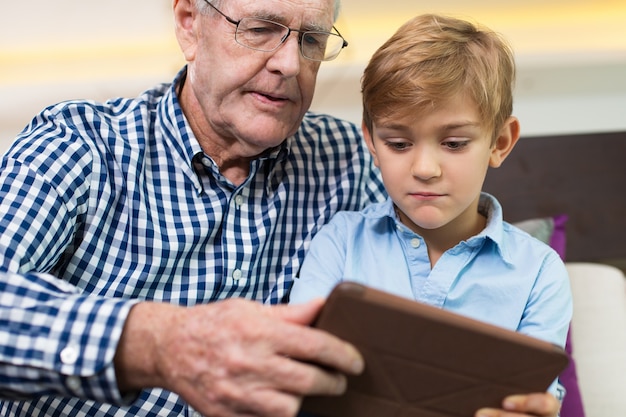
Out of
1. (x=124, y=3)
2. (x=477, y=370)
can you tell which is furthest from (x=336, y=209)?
(x=124, y=3)

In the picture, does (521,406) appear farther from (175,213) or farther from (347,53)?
(347,53)

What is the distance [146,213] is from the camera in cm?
148

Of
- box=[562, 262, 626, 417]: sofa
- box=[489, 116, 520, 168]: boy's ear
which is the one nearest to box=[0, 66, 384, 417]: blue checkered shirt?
box=[489, 116, 520, 168]: boy's ear

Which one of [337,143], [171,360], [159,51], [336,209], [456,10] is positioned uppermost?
[456,10]

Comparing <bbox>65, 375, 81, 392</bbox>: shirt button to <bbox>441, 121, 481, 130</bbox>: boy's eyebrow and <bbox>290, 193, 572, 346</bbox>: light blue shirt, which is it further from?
<bbox>441, 121, 481, 130</bbox>: boy's eyebrow

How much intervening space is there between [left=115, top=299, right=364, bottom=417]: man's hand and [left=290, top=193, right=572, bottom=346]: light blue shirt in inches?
16.3

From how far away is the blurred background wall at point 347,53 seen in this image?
2332mm

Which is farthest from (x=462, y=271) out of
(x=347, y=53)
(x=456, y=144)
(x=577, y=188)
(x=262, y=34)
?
(x=577, y=188)

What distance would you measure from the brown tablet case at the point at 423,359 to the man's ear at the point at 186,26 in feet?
2.95

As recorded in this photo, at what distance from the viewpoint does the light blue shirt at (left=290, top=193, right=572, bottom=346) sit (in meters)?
1.32

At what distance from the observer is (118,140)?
1483 mm

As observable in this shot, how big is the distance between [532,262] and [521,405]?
417 millimetres

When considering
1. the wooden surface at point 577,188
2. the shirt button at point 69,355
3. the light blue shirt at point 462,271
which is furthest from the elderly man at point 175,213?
the wooden surface at point 577,188

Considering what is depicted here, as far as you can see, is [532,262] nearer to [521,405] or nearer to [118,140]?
[521,405]
